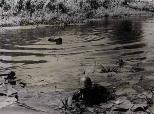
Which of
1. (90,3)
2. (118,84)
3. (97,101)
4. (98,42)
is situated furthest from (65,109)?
(90,3)

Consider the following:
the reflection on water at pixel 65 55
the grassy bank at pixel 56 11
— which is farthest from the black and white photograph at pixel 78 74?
the grassy bank at pixel 56 11

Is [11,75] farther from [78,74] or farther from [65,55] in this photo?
[65,55]

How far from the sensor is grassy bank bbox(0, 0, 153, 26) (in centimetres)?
5906

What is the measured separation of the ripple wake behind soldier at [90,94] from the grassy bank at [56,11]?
41.2m

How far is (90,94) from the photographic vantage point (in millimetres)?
14734

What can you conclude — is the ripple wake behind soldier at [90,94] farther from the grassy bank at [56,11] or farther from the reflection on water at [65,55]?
the grassy bank at [56,11]

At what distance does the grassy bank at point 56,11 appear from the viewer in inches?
2325

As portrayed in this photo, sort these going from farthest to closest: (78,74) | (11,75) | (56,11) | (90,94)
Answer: (56,11)
(11,75)
(78,74)
(90,94)

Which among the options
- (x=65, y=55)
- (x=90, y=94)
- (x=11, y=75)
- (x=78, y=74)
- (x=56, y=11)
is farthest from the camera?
(x=56, y=11)

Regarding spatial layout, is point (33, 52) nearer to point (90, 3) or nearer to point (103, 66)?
point (103, 66)

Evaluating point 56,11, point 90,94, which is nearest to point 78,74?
point 90,94

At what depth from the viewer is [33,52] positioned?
28062 mm

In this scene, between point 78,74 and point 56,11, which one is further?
point 56,11

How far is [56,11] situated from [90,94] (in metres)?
48.9
